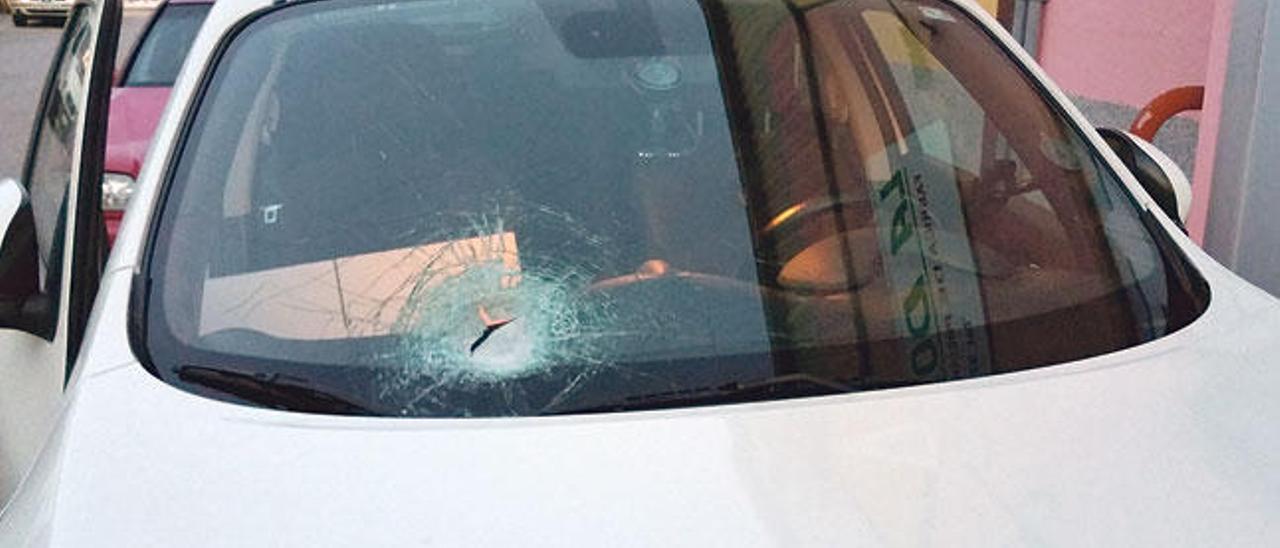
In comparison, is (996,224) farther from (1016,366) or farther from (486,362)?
(486,362)

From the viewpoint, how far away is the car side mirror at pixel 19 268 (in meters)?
2.45

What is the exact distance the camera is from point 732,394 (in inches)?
76.5

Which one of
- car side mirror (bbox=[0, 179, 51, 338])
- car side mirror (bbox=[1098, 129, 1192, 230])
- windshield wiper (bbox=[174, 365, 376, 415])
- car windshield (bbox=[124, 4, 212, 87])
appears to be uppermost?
car windshield (bbox=[124, 4, 212, 87])

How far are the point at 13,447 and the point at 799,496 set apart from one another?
6.19 ft

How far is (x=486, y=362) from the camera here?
1.99 m

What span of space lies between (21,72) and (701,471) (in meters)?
15.8

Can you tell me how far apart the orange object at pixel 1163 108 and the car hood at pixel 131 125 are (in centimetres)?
341

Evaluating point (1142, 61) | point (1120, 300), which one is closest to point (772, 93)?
point (1120, 300)

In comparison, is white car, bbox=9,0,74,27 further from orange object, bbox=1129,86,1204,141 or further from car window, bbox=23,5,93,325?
orange object, bbox=1129,86,1204,141

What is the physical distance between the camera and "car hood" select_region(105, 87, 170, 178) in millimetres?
5301

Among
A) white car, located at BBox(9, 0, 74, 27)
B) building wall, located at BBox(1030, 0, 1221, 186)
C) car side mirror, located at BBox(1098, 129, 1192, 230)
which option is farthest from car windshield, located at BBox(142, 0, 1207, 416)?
white car, located at BBox(9, 0, 74, 27)

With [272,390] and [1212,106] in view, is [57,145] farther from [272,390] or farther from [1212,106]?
[1212,106]

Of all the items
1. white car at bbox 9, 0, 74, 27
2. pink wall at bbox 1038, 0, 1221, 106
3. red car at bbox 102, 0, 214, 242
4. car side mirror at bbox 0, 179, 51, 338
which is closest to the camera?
car side mirror at bbox 0, 179, 51, 338

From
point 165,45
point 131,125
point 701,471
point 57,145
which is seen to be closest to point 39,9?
point 165,45
